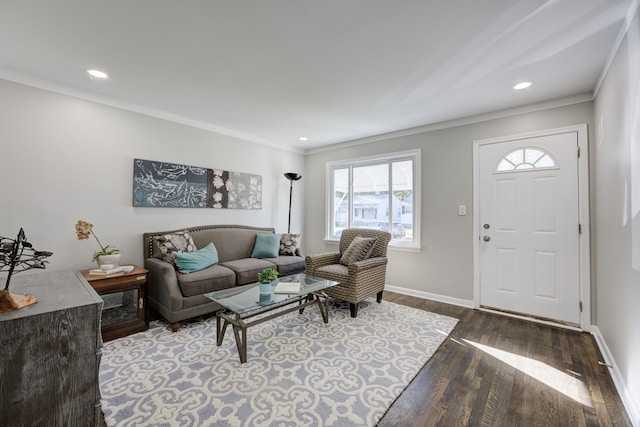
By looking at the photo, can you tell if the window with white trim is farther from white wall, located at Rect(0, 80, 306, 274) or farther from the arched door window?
white wall, located at Rect(0, 80, 306, 274)

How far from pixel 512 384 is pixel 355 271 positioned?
1.55 metres

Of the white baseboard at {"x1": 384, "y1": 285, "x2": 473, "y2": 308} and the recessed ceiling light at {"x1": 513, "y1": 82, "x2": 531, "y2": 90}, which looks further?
the white baseboard at {"x1": 384, "y1": 285, "x2": 473, "y2": 308}

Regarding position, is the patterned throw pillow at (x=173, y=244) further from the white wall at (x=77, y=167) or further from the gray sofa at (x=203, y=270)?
the white wall at (x=77, y=167)

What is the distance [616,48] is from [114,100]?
14.9 ft

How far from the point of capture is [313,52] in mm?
2047

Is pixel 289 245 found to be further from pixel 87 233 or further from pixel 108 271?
pixel 87 233

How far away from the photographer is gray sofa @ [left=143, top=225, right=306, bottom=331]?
2617 millimetres

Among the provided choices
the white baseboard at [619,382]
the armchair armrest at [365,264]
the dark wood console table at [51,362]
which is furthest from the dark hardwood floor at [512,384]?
the dark wood console table at [51,362]

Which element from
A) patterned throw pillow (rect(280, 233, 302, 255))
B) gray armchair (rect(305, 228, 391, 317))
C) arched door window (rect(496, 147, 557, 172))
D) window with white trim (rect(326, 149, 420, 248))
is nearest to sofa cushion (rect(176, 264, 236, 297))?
gray armchair (rect(305, 228, 391, 317))

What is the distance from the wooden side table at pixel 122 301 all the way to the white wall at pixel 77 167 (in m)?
0.50

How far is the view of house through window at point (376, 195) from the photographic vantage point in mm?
3932

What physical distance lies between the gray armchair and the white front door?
1.22 metres

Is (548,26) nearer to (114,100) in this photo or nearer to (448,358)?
(448,358)

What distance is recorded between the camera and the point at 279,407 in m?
1.58
